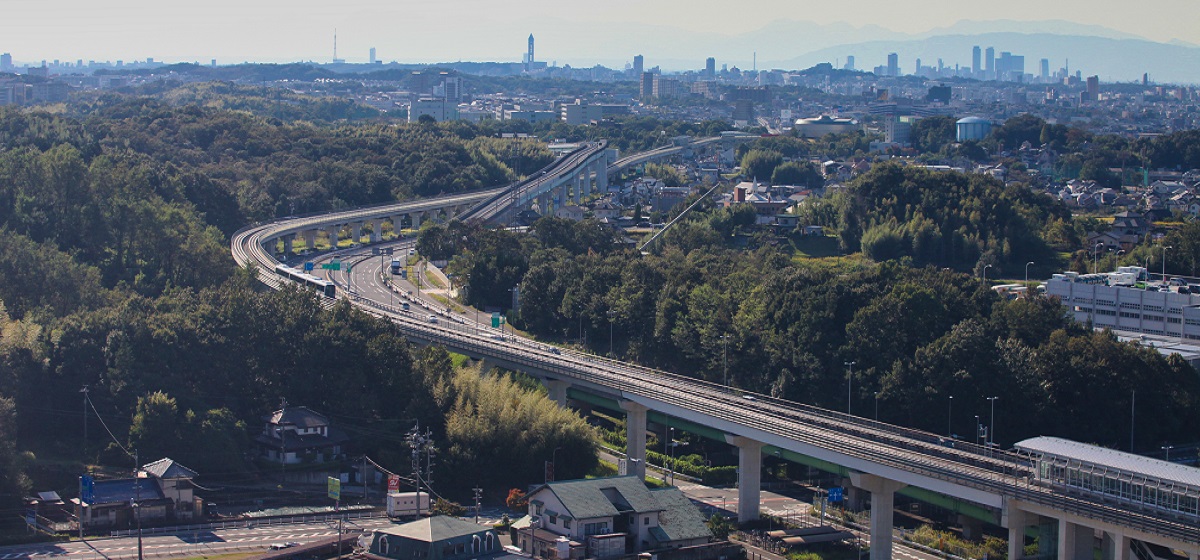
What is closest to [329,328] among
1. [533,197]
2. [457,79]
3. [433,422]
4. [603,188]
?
[433,422]

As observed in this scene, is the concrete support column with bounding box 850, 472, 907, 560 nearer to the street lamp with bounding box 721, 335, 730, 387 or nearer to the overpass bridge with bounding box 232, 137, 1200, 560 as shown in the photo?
→ the overpass bridge with bounding box 232, 137, 1200, 560

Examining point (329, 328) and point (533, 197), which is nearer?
point (329, 328)

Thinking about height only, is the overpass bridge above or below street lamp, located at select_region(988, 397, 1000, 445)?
above

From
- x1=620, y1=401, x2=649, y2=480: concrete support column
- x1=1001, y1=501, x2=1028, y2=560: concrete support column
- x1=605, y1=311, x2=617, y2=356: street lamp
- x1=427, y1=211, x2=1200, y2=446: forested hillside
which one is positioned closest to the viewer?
x1=1001, y1=501, x2=1028, y2=560: concrete support column

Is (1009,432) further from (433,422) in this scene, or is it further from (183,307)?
(183,307)

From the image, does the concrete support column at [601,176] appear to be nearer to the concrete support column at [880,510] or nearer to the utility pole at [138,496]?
the utility pole at [138,496]

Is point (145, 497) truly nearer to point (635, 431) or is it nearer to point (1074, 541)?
point (635, 431)

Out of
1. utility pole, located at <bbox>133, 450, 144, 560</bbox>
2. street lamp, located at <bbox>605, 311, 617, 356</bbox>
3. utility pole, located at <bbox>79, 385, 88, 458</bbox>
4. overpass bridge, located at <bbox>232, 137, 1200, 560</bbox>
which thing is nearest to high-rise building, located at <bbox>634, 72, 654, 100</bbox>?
street lamp, located at <bbox>605, 311, 617, 356</bbox>

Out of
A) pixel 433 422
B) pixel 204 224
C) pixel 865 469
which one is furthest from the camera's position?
pixel 204 224

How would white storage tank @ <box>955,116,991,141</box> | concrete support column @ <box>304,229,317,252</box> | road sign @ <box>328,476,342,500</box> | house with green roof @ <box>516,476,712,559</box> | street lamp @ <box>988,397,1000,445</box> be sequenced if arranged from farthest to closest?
white storage tank @ <box>955,116,991,141</box> < concrete support column @ <box>304,229,317,252</box> < street lamp @ <box>988,397,1000,445</box> < road sign @ <box>328,476,342,500</box> < house with green roof @ <box>516,476,712,559</box>
